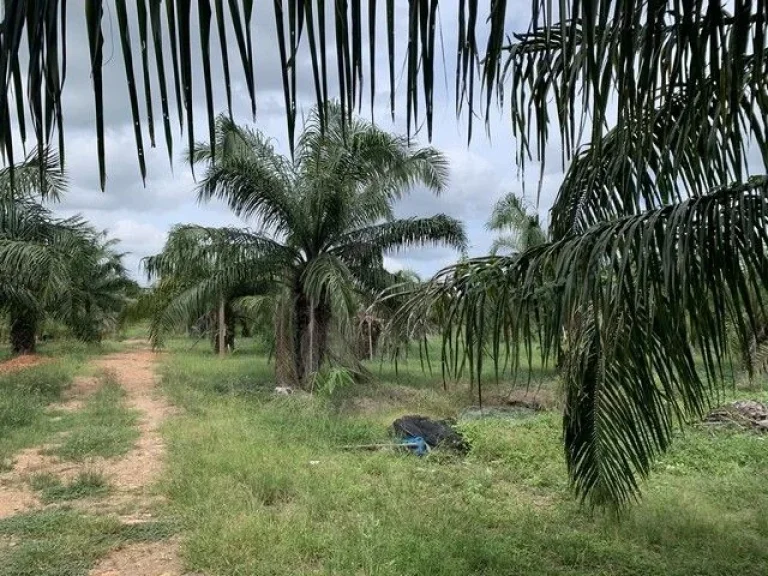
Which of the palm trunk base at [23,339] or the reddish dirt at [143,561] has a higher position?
the palm trunk base at [23,339]

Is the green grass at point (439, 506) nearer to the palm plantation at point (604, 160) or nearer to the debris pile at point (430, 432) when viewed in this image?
the debris pile at point (430, 432)

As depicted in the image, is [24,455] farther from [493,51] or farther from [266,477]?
[493,51]

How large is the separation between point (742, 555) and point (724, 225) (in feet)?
10.7

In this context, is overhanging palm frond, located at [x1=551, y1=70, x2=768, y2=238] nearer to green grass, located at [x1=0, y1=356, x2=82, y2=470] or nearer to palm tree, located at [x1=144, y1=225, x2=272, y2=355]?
green grass, located at [x1=0, y1=356, x2=82, y2=470]

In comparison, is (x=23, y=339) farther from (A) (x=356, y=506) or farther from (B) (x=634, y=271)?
(B) (x=634, y=271)

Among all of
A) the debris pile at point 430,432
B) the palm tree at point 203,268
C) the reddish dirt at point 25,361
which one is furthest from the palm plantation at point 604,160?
the reddish dirt at point 25,361

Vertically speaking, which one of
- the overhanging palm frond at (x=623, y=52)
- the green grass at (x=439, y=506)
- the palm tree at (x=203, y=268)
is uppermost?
the palm tree at (x=203, y=268)

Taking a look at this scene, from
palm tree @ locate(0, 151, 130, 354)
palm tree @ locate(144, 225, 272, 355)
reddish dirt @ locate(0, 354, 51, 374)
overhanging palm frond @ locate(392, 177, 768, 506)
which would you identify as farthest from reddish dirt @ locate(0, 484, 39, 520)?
reddish dirt @ locate(0, 354, 51, 374)

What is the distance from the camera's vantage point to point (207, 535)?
4.55 m

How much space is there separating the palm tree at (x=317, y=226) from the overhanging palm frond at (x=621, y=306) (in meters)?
7.84

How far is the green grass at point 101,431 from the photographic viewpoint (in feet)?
24.7

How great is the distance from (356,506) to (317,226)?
25.2 ft

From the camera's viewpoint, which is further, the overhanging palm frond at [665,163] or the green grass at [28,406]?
A: the green grass at [28,406]

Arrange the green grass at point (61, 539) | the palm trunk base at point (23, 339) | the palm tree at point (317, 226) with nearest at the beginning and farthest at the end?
the green grass at point (61, 539), the palm tree at point (317, 226), the palm trunk base at point (23, 339)
